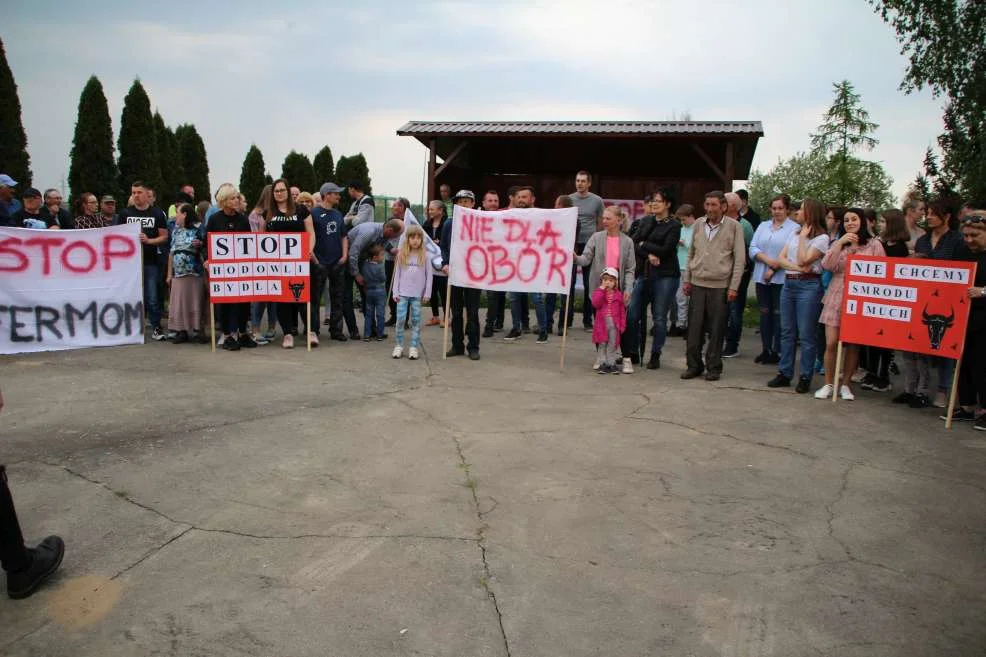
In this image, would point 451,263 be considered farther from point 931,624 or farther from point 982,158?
point 982,158

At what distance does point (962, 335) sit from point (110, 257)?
9.66 metres

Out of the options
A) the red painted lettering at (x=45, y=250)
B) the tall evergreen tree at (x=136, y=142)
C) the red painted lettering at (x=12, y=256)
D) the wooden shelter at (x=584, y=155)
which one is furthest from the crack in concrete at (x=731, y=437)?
the tall evergreen tree at (x=136, y=142)

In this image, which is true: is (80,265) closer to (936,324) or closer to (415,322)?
(415,322)

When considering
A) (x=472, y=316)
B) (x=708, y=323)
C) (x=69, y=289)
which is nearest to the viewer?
(x=708, y=323)

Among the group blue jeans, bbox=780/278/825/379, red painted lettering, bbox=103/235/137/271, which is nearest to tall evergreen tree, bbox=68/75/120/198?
red painted lettering, bbox=103/235/137/271

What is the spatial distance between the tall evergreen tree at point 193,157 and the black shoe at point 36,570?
2998 cm

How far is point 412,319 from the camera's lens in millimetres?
9883

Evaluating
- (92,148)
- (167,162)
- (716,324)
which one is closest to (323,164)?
(167,162)

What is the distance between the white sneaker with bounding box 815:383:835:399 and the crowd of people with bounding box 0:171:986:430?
19 mm

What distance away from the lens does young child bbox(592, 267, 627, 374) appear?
30.2ft

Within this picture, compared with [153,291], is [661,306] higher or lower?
higher

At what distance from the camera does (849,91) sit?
106 ft

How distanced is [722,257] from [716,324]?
0.75 m

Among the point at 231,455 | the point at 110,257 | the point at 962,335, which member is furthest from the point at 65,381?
the point at 962,335
